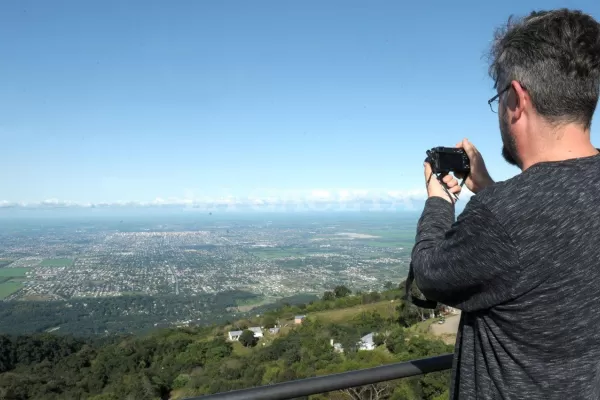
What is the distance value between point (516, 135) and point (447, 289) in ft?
1.30

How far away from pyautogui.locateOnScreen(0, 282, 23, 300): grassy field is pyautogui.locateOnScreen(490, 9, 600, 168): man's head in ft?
182

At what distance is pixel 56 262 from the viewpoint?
6181cm

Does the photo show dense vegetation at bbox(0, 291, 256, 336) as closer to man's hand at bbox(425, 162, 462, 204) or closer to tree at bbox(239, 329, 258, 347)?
tree at bbox(239, 329, 258, 347)

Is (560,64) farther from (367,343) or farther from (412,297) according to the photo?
(367,343)

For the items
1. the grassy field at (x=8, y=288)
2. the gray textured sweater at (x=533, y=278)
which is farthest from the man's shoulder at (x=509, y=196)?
the grassy field at (x=8, y=288)

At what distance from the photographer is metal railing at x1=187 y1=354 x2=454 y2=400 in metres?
1.50

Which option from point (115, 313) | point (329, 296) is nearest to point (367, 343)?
point (329, 296)

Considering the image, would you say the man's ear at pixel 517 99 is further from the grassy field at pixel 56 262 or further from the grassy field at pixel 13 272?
the grassy field at pixel 56 262

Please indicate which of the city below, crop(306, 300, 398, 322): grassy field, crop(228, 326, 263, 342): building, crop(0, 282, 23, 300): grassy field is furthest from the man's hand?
crop(0, 282, 23, 300): grassy field

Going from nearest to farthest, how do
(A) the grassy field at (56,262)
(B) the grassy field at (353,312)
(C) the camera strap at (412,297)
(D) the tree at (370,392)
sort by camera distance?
(C) the camera strap at (412,297) → (D) the tree at (370,392) → (B) the grassy field at (353,312) → (A) the grassy field at (56,262)

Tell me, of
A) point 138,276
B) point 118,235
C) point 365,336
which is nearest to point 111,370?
point 365,336

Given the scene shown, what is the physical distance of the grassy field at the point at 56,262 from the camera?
6038cm

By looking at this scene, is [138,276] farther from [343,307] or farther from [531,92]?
[531,92]

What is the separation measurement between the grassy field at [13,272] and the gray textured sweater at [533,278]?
2512 inches
